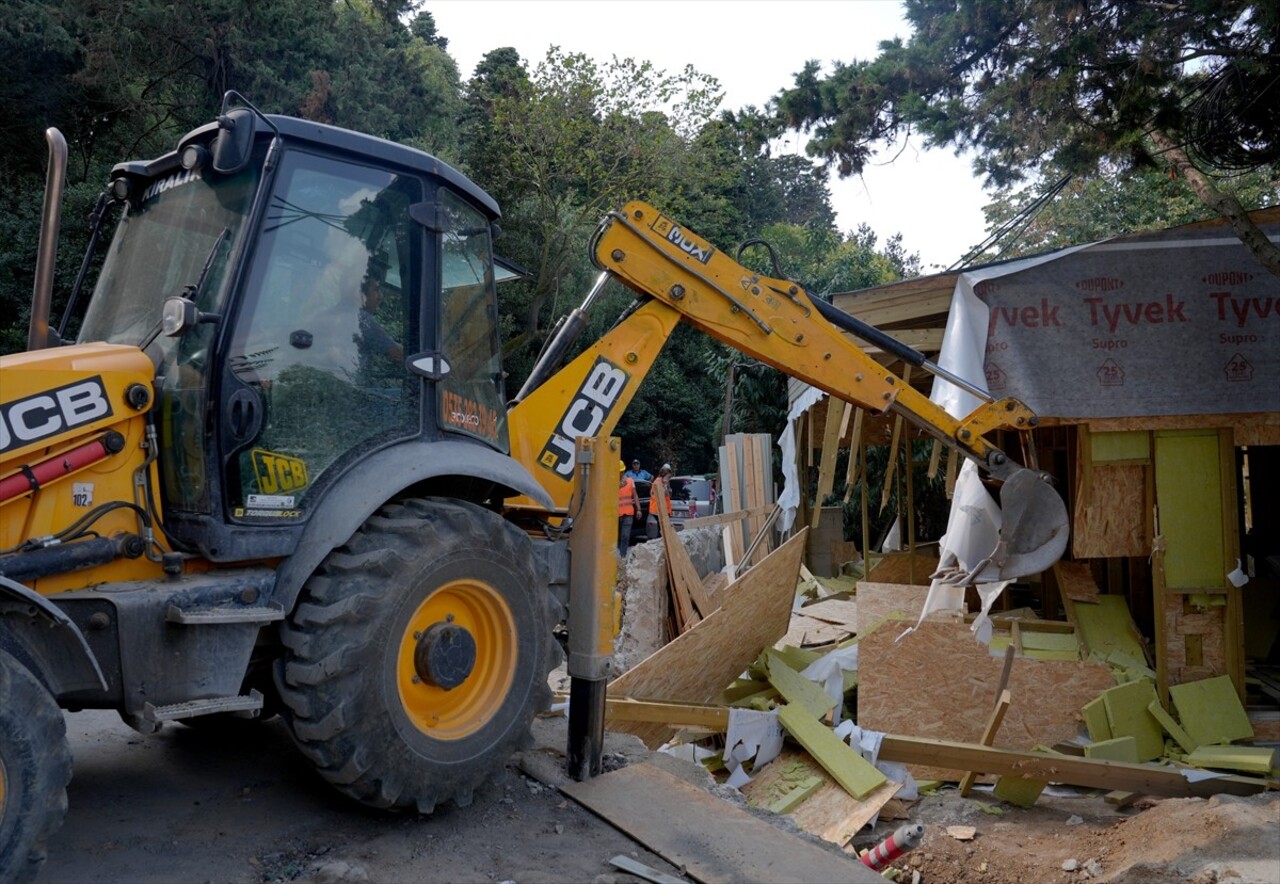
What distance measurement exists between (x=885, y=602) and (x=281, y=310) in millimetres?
6431

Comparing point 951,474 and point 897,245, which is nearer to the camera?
point 951,474

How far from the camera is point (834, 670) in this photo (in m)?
8.38

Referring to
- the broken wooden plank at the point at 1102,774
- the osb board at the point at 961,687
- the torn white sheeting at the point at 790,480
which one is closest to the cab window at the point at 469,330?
the broken wooden plank at the point at 1102,774

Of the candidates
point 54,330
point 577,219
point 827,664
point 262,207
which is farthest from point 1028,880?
point 577,219

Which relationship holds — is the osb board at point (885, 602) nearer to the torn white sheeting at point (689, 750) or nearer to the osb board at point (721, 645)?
the osb board at point (721, 645)

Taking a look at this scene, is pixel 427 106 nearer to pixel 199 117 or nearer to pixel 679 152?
pixel 679 152

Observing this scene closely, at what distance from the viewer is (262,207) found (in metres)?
3.81

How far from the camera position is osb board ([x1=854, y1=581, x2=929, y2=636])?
28.9ft

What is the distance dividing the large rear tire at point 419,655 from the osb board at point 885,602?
5.03m

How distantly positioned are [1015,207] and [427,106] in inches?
619

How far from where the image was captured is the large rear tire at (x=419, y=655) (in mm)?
3627

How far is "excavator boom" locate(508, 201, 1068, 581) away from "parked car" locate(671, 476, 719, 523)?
13589mm

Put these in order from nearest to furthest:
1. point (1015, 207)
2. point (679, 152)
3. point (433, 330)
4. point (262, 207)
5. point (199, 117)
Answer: point (262, 207) → point (433, 330) → point (199, 117) → point (679, 152) → point (1015, 207)

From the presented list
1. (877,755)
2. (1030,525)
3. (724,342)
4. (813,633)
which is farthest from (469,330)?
(813,633)
